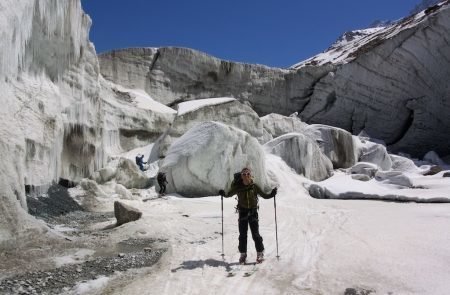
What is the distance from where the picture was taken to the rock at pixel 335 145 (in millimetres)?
23422

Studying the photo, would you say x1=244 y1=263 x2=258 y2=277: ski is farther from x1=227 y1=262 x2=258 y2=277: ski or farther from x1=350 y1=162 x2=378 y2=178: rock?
x1=350 y1=162 x2=378 y2=178: rock

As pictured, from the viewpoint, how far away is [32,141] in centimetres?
1043

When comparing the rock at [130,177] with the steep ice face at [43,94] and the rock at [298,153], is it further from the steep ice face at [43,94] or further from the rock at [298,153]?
the rock at [298,153]

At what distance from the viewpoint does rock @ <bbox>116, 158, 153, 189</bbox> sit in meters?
15.8

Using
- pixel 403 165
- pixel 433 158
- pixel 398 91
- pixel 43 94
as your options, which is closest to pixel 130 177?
pixel 43 94

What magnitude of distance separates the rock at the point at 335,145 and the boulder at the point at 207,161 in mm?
9049

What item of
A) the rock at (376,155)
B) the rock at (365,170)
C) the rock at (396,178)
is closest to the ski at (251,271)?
the rock at (396,178)

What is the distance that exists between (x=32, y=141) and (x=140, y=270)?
653 centimetres

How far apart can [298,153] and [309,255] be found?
1320 centimetres

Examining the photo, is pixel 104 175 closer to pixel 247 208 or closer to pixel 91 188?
pixel 91 188

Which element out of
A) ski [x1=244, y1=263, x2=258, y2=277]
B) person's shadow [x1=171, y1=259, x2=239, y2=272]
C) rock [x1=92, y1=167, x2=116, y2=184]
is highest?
rock [x1=92, y1=167, x2=116, y2=184]

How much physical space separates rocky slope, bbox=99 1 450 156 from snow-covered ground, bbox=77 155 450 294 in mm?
21821

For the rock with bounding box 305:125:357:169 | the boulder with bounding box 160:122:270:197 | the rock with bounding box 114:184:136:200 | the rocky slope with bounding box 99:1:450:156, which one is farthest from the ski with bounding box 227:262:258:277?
the rocky slope with bounding box 99:1:450:156

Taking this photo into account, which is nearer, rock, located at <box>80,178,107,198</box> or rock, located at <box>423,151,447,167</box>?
rock, located at <box>80,178,107,198</box>
